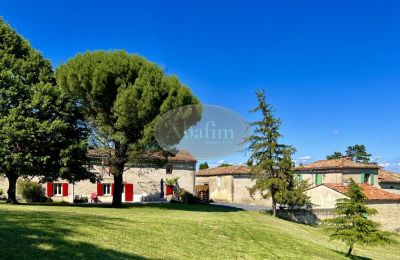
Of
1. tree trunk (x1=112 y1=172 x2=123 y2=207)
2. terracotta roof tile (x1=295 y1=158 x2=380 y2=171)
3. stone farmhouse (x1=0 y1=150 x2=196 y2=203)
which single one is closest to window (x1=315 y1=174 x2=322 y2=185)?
terracotta roof tile (x1=295 y1=158 x2=380 y2=171)

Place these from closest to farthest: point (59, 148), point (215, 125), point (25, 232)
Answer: point (25, 232)
point (59, 148)
point (215, 125)

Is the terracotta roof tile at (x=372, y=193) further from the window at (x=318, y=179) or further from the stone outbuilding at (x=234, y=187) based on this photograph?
the stone outbuilding at (x=234, y=187)

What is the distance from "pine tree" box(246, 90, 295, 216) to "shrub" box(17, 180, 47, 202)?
1838cm

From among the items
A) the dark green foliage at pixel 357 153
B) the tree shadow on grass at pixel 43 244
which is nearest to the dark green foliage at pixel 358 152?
the dark green foliage at pixel 357 153

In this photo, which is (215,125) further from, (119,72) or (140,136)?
(119,72)

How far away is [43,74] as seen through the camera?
26812 mm

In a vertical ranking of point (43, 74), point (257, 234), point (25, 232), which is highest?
point (43, 74)

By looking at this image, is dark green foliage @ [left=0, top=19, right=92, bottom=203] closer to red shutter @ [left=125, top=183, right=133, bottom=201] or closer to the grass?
the grass

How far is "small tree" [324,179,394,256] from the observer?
18312 mm

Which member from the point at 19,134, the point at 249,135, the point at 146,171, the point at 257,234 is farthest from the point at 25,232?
the point at 146,171

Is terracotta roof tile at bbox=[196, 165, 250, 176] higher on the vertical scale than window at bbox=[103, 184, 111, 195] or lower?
higher

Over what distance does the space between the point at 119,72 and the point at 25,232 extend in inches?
703

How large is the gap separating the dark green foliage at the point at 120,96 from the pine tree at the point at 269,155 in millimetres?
7756

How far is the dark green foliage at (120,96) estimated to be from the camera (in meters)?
26.4
